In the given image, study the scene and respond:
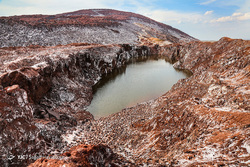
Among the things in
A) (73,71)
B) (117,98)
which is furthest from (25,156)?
(73,71)

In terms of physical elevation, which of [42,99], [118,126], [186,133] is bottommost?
[118,126]

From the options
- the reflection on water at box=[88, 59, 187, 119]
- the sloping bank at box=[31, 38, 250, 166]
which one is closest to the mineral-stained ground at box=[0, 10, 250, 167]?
the sloping bank at box=[31, 38, 250, 166]

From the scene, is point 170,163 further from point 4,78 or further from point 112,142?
point 4,78

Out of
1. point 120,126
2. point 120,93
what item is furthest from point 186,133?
point 120,93

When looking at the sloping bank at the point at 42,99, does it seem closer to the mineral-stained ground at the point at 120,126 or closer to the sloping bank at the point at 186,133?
the mineral-stained ground at the point at 120,126

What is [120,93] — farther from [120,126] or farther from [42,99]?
[42,99]

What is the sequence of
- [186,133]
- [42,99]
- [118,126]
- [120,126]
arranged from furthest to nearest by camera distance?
[42,99], [118,126], [120,126], [186,133]

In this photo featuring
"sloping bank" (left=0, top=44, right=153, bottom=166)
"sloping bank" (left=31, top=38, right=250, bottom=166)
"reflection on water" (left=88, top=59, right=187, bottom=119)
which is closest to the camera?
"sloping bank" (left=31, top=38, right=250, bottom=166)

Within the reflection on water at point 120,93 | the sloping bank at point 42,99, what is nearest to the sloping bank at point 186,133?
the sloping bank at point 42,99

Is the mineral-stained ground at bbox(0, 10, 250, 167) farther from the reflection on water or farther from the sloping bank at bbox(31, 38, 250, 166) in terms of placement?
the reflection on water
